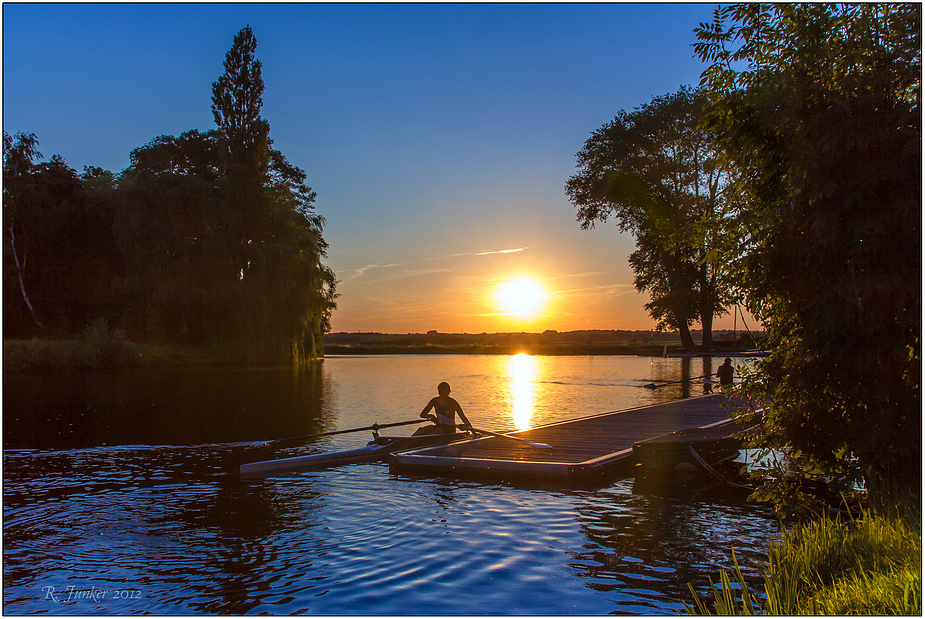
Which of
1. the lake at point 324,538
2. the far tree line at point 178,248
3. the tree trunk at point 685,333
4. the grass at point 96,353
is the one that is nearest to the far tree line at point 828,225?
the lake at point 324,538

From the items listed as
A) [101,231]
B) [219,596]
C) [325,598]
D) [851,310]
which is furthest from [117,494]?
[101,231]

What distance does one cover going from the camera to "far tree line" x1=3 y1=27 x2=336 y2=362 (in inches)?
1303

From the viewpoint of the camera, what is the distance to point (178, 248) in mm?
33344

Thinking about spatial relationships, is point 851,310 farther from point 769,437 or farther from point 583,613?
point 583,613

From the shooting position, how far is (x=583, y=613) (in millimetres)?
5207

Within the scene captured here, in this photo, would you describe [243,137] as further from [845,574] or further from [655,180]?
[845,574]

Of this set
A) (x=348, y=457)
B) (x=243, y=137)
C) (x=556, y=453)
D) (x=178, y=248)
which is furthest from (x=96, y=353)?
(x=556, y=453)

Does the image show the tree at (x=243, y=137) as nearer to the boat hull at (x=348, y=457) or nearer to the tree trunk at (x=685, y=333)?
the boat hull at (x=348, y=457)

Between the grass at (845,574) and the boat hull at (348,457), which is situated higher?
the grass at (845,574)

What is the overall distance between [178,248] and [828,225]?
32536mm

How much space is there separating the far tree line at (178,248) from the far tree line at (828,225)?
2971 centimetres

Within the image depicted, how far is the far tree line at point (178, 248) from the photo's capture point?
33.1 meters

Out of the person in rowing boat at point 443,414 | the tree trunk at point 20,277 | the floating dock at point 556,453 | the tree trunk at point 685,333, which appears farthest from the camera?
the tree trunk at point 685,333

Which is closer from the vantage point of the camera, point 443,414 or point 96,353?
point 443,414
